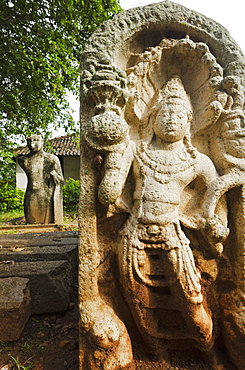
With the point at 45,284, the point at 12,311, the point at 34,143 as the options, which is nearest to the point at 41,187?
the point at 34,143

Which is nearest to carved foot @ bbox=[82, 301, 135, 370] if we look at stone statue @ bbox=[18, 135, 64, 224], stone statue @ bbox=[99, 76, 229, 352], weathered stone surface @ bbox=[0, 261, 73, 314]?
stone statue @ bbox=[99, 76, 229, 352]

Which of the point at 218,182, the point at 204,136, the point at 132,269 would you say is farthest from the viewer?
the point at 204,136

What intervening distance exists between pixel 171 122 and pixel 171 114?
0.08 metres

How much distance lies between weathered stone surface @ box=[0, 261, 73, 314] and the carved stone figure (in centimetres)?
95

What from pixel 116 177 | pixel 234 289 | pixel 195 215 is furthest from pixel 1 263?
pixel 234 289

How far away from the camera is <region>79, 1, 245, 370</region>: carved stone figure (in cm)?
180

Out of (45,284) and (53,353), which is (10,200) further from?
(53,353)

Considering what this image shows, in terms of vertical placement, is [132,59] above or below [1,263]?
above

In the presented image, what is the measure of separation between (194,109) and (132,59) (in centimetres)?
73

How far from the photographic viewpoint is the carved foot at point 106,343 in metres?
1.67

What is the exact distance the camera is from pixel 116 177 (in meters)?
1.83

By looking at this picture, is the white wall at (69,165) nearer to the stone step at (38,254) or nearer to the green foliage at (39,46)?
the green foliage at (39,46)

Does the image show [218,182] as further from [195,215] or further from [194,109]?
[194,109]

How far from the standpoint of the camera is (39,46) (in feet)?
20.5
